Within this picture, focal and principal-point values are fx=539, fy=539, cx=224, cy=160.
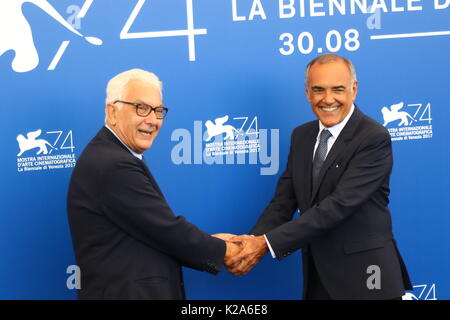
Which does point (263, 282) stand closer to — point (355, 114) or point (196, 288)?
point (196, 288)

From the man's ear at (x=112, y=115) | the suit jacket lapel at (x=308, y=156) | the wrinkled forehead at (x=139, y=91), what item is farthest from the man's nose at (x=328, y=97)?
the man's ear at (x=112, y=115)

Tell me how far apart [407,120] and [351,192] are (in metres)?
0.95

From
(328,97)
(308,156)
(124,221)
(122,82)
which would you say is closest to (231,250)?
(308,156)

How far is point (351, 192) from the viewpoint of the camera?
2.41 metres

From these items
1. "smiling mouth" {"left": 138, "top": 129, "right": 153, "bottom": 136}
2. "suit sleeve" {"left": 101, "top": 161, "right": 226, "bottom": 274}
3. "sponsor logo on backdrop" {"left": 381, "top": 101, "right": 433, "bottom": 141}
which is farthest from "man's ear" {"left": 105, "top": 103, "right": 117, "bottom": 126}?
"sponsor logo on backdrop" {"left": 381, "top": 101, "right": 433, "bottom": 141}

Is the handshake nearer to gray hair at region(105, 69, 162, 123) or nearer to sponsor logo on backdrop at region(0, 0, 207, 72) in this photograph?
gray hair at region(105, 69, 162, 123)

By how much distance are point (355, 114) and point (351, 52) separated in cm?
70

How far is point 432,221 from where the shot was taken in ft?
10.5

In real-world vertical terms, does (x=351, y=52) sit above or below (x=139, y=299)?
above

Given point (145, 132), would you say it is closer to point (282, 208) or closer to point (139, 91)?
point (139, 91)

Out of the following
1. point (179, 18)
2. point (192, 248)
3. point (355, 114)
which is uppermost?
point (179, 18)

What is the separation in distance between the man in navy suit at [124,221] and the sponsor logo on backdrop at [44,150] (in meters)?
0.98

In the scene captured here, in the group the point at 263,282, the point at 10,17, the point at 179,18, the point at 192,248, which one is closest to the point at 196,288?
the point at 263,282

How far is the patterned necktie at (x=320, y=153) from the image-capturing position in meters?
2.56
